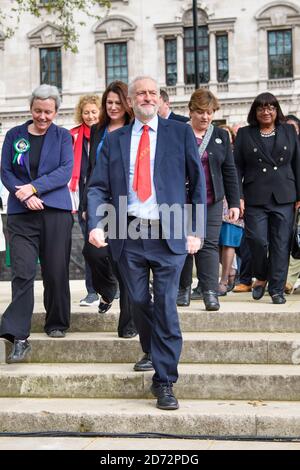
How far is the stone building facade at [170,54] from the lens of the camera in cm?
4941

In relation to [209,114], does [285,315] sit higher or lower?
lower

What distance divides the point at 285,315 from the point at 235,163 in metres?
2.01

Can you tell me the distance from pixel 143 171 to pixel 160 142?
0.23 meters

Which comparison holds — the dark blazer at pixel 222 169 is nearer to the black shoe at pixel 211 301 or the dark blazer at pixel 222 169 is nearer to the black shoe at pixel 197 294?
the black shoe at pixel 211 301

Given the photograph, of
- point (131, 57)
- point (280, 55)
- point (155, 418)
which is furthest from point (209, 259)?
point (131, 57)

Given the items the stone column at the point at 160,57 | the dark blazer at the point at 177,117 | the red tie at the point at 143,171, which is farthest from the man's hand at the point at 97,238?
the stone column at the point at 160,57

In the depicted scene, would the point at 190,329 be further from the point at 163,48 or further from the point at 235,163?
the point at 163,48

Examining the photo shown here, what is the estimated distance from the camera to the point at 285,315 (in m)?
7.34

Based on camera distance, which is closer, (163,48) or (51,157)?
(51,157)

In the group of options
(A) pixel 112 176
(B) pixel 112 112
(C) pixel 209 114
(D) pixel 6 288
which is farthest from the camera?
(D) pixel 6 288

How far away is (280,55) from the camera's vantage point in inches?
1953

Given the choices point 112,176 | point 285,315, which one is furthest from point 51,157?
point 285,315

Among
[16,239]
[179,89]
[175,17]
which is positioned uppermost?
[175,17]

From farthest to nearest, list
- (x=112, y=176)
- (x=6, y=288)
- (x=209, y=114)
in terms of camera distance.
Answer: (x=6, y=288), (x=209, y=114), (x=112, y=176)
